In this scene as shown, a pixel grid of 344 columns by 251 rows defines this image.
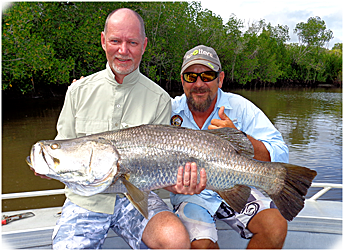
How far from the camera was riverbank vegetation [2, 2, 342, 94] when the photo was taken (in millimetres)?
14539

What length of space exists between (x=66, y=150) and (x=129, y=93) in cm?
99

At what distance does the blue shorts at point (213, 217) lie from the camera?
108 inches

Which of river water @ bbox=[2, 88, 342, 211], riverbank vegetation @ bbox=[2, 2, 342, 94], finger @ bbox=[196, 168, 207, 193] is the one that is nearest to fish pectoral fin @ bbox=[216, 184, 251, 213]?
finger @ bbox=[196, 168, 207, 193]

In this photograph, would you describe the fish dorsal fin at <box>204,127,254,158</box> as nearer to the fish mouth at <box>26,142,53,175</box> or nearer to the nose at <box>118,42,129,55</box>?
the nose at <box>118,42,129,55</box>

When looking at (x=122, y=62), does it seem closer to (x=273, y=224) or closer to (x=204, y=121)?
(x=204, y=121)

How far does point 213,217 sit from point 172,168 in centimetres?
95

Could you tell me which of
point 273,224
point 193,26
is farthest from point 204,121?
point 193,26

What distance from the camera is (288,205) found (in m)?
2.39

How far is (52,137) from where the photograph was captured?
12648 millimetres

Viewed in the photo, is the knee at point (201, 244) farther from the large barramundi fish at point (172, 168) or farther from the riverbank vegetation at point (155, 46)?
the riverbank vegetation at point (155, 46)

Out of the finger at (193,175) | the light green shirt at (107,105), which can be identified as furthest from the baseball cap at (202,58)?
the finger at (193,175)

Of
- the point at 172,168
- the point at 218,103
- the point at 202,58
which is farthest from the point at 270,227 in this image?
the point at 202,58

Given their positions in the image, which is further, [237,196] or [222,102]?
[222,102]

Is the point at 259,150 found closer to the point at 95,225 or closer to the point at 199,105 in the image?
the point at 199,105
